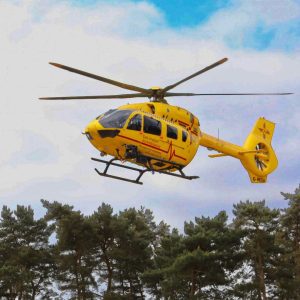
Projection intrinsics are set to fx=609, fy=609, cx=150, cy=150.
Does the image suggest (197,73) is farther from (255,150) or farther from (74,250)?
(74,250)

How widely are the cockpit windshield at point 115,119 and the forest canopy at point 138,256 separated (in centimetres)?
2085

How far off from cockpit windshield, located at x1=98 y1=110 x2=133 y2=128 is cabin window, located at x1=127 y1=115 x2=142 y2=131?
0.28 metres

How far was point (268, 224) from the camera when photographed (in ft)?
167

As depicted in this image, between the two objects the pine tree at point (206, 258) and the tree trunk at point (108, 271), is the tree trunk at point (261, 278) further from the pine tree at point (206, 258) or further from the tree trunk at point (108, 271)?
the tree trunk at point (108, 271)

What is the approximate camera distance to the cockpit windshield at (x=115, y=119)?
85.4 ft

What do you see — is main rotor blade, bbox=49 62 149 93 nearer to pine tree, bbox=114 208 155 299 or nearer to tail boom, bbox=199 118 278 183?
tail boom, bbox=199 118 278 183

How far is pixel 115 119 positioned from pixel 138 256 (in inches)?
1138

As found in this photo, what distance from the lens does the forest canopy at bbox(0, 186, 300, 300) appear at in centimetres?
4744

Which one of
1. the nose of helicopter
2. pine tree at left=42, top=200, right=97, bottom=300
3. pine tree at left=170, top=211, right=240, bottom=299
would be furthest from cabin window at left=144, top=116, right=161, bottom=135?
pine tree at left=42, top=200, right=97, bottom=300

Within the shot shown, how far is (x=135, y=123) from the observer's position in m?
26.5

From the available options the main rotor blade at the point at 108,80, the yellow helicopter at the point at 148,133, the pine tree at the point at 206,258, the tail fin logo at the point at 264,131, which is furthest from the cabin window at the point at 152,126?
the pine tree at the point at 206,258

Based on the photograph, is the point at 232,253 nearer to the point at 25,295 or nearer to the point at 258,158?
the point at 258,158

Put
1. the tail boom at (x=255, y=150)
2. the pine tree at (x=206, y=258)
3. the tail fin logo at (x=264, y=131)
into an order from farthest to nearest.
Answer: the pine tree at (x=206, y=258)
the tail fin logo at (x=264, y=131)
the tail boom at (x=255, y=150)

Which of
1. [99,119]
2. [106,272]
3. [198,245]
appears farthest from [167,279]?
[99,119]
